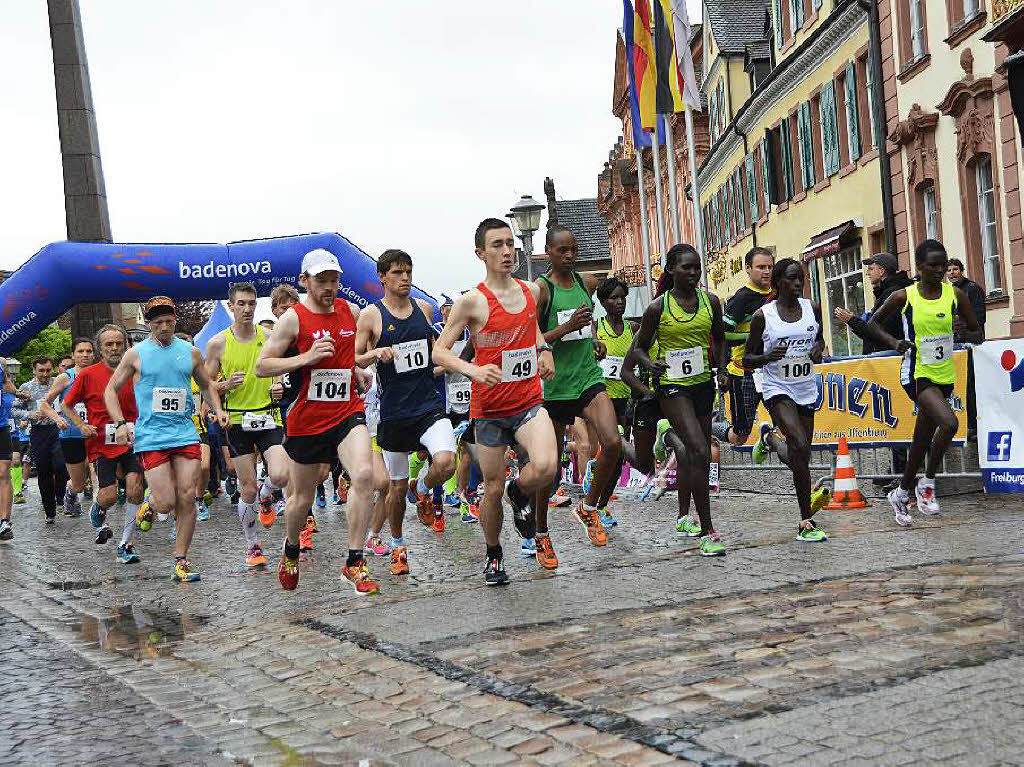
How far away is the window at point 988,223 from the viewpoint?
21.9 meters

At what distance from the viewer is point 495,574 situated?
27.8ft

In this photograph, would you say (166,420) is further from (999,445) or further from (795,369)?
(999,445)

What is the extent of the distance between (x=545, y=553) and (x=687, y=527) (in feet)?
6.27

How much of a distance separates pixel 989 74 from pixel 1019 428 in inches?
439

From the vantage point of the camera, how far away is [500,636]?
666 centimetres

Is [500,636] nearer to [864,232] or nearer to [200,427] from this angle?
[200,427]

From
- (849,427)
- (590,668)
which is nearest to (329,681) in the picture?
(590,668)

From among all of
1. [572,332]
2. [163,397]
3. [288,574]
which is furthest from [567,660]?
A: [163,397]

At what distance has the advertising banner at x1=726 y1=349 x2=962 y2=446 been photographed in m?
12.9

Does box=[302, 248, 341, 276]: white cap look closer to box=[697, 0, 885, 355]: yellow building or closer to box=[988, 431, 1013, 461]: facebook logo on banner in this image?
box=[988, 431, 1013, 461]: facebook logo on banner

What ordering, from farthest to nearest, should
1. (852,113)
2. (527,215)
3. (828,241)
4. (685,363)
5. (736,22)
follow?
1. (736,22)
2. (828,241)
3. (852,113)
4. (527,215)
5. (685,363)

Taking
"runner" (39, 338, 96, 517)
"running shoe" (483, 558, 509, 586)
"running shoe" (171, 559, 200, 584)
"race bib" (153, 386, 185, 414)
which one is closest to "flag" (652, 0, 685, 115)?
"runner" (39, 338, 96, 517)

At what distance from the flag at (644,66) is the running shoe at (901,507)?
1857 centimetres

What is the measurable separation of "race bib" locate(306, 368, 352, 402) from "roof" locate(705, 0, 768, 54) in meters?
33.9
